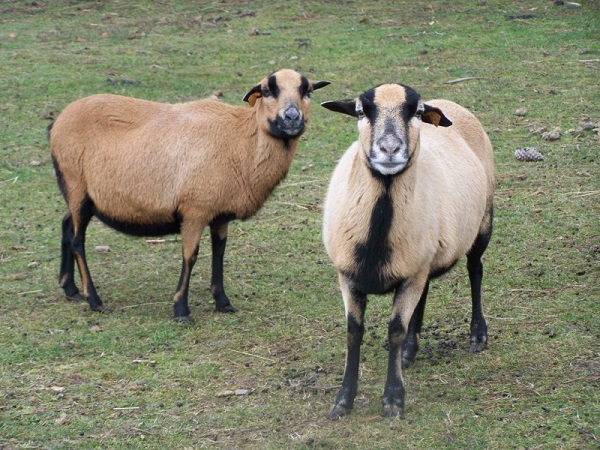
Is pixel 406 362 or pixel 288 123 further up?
pixel 288 123

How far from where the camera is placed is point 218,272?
8.16 metres

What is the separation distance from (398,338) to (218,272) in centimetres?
243

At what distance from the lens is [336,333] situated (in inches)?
298

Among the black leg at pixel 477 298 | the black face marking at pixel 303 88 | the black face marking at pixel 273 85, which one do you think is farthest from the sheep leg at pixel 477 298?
the black face marking at pixel 273 85

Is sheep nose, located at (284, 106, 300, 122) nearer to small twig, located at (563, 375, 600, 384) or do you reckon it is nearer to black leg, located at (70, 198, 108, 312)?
black leg, located at (70, 198, 108, 312)

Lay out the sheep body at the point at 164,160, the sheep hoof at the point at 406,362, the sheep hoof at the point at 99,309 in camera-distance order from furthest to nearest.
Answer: the sheep hoof at the point at 99,309 → the sheep body at the point at 164,160 → the sheep hoof at the point at 406,362

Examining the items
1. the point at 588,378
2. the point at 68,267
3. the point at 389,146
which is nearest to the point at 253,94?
the point at 68,267

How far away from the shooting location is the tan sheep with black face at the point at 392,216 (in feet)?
18.9

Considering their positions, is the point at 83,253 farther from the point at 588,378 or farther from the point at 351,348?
the point at 588,378

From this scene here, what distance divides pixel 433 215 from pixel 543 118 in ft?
22.8

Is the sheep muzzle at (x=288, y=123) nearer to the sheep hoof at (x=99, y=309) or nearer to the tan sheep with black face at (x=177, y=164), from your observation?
the tan sheep with black face at (x=177, y=164)

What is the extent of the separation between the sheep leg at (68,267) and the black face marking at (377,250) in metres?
3.27

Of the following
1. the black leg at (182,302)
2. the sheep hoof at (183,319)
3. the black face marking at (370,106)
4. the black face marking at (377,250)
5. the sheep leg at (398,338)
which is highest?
the black face marking at (370,106)

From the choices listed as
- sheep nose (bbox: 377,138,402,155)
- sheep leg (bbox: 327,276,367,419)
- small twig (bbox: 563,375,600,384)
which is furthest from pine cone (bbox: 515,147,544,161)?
sheep nose (bbox: 377,138,402,155)
